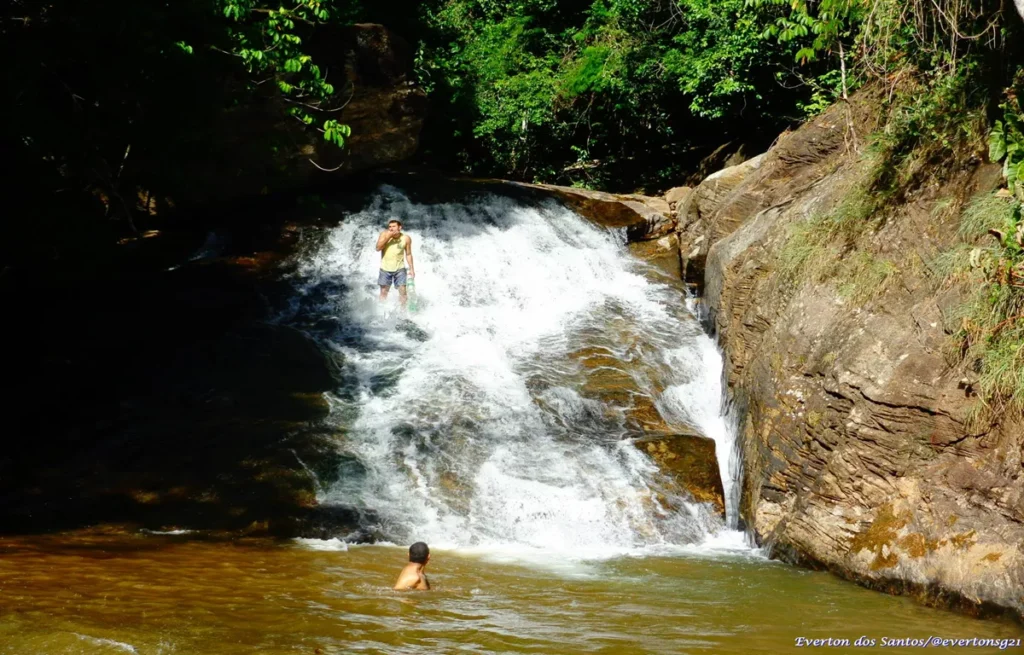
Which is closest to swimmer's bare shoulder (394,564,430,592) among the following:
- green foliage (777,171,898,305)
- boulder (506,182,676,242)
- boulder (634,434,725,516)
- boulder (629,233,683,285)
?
boulder (634,434,725,516)

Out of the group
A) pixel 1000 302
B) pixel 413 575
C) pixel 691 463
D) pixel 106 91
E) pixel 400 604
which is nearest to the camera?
pixel 400 604

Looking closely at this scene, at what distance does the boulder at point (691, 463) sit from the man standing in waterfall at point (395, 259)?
4.87 meters

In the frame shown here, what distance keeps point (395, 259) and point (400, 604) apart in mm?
7731

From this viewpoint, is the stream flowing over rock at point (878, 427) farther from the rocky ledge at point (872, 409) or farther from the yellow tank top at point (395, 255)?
the yellow tank top at point (395, 255)

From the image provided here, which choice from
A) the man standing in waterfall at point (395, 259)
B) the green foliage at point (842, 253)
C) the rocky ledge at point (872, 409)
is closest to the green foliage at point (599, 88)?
the rocky ledge at point (872, 409)

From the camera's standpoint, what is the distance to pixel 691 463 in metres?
9.73

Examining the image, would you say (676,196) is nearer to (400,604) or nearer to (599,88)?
(599,88)

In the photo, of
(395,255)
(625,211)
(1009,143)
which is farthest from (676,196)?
(1009,143)

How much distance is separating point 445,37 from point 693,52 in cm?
725

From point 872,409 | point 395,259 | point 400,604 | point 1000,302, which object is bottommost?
point 400,604

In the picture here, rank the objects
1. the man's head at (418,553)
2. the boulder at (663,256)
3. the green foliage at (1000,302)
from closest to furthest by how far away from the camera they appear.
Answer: the man's head at (418,553) → the green foliage at (1000,302) → the boulder at (663,256)

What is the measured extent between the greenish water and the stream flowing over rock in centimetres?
37

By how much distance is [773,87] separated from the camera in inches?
720

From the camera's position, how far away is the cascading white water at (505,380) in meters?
8.97
